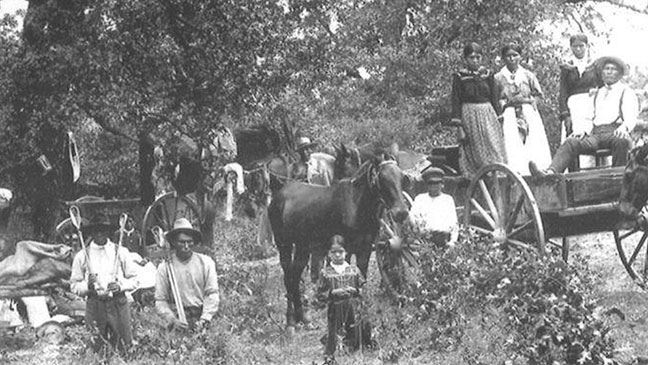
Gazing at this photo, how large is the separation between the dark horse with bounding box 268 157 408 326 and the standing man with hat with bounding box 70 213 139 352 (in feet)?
6.89

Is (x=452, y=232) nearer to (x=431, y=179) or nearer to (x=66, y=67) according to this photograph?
(x=431, y=179)

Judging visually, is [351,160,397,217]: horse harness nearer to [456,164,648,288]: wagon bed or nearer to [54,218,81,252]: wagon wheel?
[456,164,648,288]: wagon bed

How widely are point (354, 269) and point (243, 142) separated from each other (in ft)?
27.1

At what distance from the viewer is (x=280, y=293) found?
12.9 metres

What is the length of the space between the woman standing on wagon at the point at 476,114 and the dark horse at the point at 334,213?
4.98 ft

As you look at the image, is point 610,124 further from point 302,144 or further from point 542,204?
point 302,144

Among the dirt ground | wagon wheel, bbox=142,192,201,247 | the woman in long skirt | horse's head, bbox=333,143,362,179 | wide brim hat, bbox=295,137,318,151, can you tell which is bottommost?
the dirt ground

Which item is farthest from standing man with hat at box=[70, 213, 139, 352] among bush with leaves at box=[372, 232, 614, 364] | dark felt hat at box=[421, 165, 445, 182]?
dark felt hat at box=[421, 165, 445, 182]

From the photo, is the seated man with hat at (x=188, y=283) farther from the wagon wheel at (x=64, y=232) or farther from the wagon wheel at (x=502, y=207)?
the wagon wheel at (x=64, y=232)

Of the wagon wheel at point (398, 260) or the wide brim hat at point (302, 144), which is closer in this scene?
the wagon wheel at point (398, 260)

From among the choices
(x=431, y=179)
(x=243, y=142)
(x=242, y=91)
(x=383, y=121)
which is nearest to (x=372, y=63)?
(x=383, y=121)

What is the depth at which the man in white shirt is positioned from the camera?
10172 millimetres

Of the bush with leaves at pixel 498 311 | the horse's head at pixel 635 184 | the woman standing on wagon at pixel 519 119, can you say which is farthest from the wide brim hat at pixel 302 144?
the horse's head at pixel 635 184

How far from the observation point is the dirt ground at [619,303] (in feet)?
26.6
